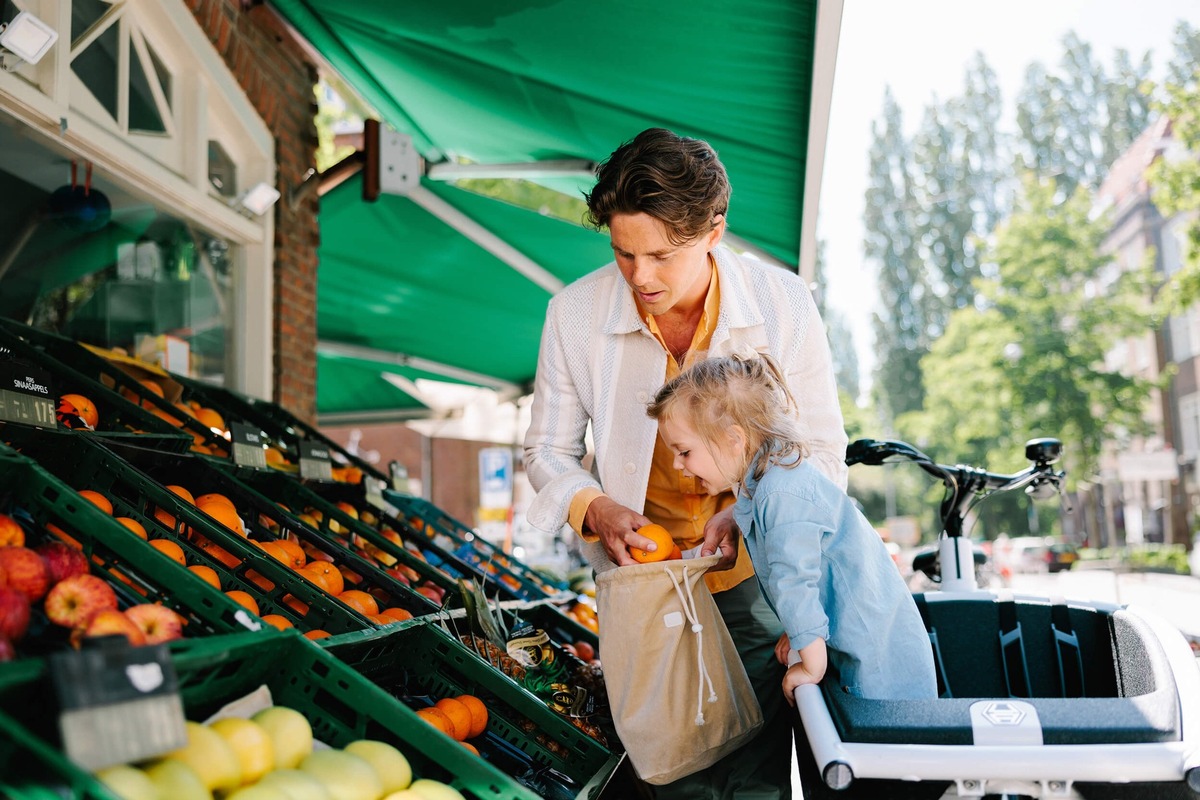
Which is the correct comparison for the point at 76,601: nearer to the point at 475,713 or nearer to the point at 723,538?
the point at 475,713

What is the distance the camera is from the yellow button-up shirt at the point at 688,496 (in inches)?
109

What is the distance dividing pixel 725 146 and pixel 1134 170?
3979 centimetres

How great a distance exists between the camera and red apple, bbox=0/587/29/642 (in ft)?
4.76

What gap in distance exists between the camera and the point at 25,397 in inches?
93.4

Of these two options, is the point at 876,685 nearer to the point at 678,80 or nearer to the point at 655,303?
the point at 655,303

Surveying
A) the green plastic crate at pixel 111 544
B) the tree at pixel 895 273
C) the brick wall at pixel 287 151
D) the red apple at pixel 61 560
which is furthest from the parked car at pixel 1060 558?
the tree at pixel 895 273

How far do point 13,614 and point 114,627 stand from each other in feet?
0.46

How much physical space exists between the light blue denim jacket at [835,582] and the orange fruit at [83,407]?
6.20ft

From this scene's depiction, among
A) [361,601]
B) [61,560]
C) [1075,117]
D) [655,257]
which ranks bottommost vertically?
[361,601]

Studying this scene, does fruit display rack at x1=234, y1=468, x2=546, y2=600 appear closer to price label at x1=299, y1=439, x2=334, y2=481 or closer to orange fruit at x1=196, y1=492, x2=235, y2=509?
price label at x1=299, y1=439, x2=334, y2=481

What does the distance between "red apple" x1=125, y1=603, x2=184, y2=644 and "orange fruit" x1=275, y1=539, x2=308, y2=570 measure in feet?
3.96

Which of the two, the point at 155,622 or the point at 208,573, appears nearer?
the point at 155,622

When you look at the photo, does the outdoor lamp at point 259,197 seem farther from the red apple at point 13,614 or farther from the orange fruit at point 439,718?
the red apple at point 13,614

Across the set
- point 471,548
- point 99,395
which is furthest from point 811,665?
point 471,548
